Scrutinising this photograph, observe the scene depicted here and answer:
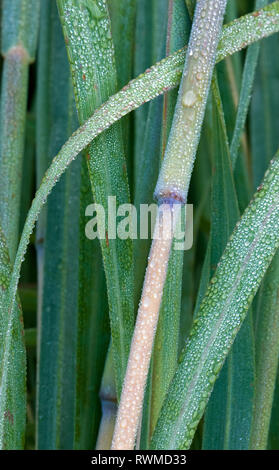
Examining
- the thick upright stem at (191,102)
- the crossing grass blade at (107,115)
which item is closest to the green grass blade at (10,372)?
the crossing grass blade at (107,115)

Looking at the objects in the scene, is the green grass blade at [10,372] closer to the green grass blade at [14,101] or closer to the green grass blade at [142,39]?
the green grass blade at [14,101]

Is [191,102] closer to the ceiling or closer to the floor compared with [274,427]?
closer to the ceiling

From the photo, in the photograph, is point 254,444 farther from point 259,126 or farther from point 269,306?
point 259,126

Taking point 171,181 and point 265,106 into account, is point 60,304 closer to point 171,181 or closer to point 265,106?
point 171,181

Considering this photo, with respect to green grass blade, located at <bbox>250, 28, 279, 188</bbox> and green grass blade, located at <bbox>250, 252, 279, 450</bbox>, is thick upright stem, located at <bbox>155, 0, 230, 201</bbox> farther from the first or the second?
green grass blade, located at <bbox>250, 28, 279, 188</bbox>

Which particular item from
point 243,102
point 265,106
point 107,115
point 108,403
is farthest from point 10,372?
point 265,106

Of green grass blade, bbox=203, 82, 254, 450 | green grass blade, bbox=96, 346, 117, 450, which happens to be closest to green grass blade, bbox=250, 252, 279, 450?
green grass blade, bbox=203, 82, 254, 450
